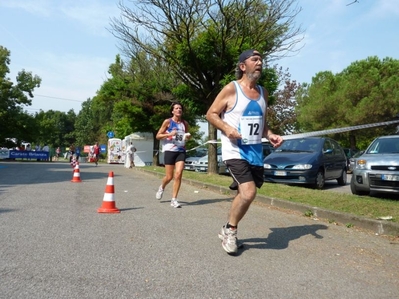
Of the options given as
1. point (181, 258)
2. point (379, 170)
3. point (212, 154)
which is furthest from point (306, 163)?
point (181, 258)

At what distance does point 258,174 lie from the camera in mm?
4672

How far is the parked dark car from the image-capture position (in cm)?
1197

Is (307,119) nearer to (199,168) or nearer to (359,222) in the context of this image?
(199,168)

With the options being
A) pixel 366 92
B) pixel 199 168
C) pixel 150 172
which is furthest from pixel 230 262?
pixel 366 92

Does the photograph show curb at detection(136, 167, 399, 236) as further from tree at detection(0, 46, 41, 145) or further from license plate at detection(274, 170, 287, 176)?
tree at detection(0, 46, 41, 145)

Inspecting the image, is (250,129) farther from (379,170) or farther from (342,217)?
(379,170)

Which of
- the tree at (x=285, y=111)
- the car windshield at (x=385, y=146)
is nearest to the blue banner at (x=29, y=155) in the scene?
the tree at (x=285, y=111)

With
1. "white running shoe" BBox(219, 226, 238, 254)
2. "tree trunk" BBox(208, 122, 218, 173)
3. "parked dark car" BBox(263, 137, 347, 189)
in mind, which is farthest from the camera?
"tree trunk" BBox(208, 122, 218, 173)

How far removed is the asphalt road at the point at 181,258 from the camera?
3400mm

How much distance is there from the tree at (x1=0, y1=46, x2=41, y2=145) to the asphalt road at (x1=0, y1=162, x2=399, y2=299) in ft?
142

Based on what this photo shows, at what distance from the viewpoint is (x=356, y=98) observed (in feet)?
114

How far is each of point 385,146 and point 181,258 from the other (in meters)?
7.47

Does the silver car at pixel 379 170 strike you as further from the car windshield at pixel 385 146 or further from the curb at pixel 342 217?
the curb at pixel 342 217

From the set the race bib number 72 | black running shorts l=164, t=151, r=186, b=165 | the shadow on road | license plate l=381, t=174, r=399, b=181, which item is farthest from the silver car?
the race bib number 72
